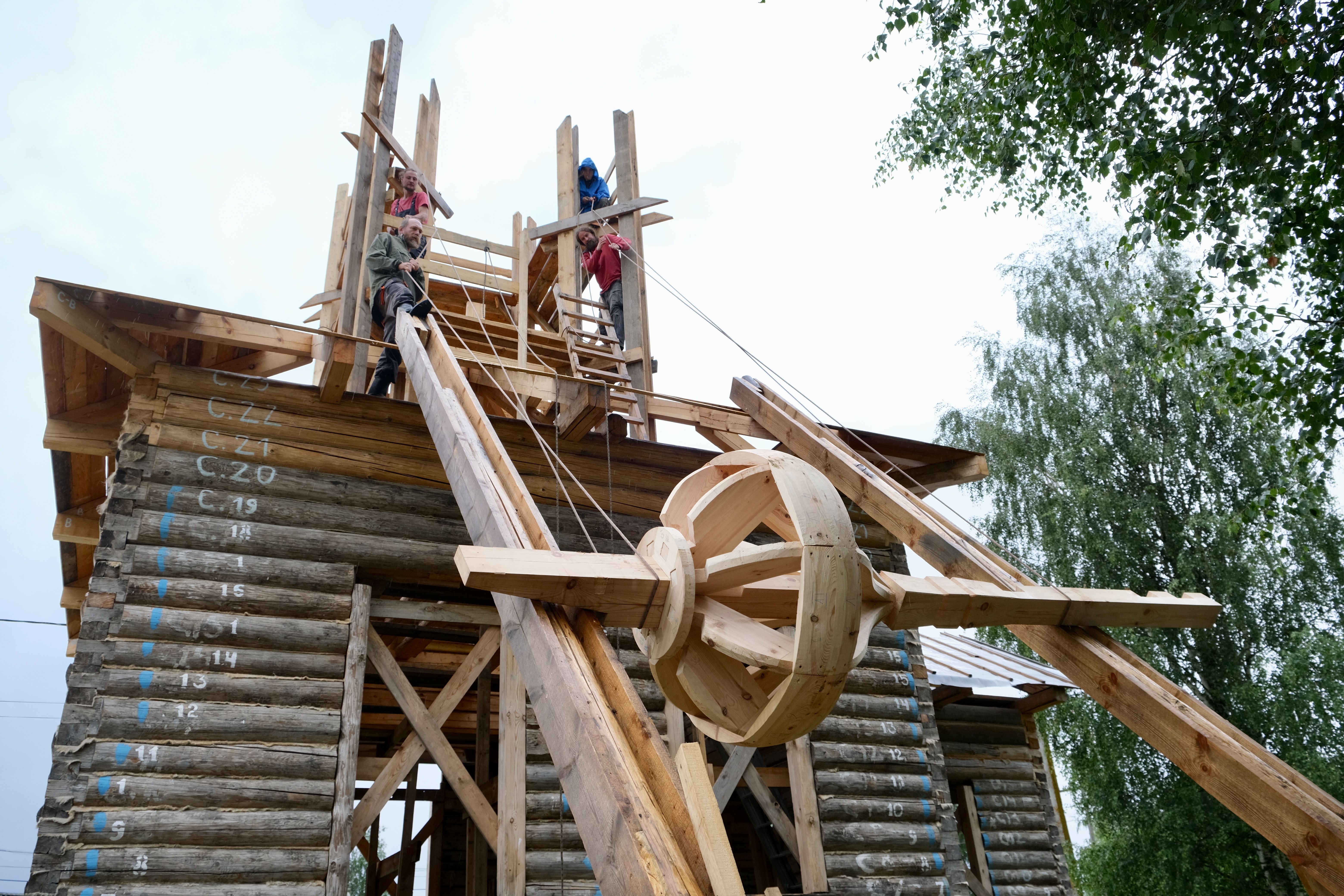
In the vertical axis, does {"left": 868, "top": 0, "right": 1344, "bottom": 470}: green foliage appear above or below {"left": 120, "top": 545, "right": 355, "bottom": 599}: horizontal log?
above

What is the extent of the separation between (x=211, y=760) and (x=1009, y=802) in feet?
35.0

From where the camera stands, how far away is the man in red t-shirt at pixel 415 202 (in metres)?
9.89

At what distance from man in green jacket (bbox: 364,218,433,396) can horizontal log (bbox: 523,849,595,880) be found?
3.75m

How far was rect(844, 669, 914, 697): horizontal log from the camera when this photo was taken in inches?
336

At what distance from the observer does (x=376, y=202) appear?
8.65m

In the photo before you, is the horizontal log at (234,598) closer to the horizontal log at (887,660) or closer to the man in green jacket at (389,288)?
the man in green jacket at (389,288)

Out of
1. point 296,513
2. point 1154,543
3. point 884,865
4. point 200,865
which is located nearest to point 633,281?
point 296,513

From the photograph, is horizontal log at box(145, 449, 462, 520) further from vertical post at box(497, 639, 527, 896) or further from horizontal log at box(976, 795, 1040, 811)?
horizontal log at box(976, 795, 1040, 811)

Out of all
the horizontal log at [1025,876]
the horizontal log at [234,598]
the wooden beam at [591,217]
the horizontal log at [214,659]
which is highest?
the wooden beam at [591,217]

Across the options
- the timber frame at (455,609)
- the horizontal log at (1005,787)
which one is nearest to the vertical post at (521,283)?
the timber frame at (455,609)

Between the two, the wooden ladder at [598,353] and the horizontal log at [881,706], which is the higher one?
the wooden ladder at [598,353]

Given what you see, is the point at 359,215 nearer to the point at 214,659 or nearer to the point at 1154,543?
the point at 214,659

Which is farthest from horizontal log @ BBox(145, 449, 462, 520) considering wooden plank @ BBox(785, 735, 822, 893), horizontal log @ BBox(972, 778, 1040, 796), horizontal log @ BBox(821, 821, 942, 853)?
horizontal log @ BBox(972, 778, 1040, 796)

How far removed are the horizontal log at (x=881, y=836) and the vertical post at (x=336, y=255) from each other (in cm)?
668
